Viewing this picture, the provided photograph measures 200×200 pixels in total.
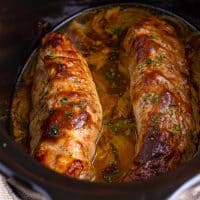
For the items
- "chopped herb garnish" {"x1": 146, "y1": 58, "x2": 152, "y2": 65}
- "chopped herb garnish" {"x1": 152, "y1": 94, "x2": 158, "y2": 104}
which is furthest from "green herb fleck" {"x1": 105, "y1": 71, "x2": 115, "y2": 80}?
"chopped herb garnish" {"x1": 152, "y1": 94, "x2": 158, "y2": 104}

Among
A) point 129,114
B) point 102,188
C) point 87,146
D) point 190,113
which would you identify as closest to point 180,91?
point 190,113

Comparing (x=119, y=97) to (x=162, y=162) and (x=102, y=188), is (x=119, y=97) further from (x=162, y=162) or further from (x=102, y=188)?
(x=102, y=188)

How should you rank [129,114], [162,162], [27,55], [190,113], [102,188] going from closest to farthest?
[102,188] < [162,162] < [190,113] < [129,114] < [27,55]

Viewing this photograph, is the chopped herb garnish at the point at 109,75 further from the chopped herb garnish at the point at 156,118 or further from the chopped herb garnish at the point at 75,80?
the chopped herb garnish at the point at 156,118

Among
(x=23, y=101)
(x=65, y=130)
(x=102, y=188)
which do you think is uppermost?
(x=102, y=188)

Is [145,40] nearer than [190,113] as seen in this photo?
No

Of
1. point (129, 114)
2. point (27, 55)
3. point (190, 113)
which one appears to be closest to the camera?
point (190, 113)

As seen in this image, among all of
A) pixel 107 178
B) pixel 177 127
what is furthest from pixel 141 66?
pixel 107 178

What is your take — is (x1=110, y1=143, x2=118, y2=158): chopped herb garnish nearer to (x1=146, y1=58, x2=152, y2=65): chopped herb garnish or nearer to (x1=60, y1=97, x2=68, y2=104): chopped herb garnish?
(x1=60, y1=97, x2=68, y2=104): chopped herb garnish
